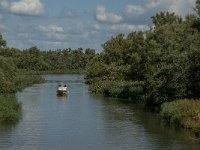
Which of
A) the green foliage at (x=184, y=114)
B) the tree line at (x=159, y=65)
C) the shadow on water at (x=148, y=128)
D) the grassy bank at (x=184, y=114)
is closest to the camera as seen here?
the shadow on water at (x=148, y=128)

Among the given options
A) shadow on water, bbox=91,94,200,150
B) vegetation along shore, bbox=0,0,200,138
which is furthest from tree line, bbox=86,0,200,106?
shadow on water, bbox=91,94,200,150

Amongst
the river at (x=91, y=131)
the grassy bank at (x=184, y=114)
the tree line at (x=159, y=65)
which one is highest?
the tree line at (x=159, y=65)

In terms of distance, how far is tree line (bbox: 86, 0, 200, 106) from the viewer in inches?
2272

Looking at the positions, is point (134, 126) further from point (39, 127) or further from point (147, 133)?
point (39, 127)

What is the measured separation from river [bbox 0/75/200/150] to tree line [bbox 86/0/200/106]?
4026mm

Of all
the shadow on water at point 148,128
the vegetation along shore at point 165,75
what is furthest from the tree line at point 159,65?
the shadow on water at point 148,128

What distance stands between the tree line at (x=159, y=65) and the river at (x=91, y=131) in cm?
403

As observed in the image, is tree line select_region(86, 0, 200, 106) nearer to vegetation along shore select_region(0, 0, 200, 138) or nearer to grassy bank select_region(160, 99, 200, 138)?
vegetation along shore select_region(0, 0, 200, 138)

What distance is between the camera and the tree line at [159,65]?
57.7 meters

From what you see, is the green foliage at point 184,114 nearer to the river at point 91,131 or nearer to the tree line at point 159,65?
the river at point 91,131

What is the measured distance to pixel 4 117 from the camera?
5328 cm

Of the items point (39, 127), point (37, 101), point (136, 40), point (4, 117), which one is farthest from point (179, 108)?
point (136, 40)

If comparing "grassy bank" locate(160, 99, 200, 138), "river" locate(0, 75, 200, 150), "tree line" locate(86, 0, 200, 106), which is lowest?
"river" locate(0, 75, 200, 150)

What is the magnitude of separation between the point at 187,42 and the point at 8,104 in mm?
22636
